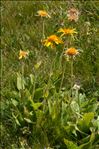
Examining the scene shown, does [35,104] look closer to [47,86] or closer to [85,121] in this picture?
[47,86]

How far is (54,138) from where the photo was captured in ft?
9.66

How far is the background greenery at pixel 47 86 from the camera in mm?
2912

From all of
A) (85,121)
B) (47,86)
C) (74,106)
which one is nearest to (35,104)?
(47,86)

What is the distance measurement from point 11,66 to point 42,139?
39.7 inches

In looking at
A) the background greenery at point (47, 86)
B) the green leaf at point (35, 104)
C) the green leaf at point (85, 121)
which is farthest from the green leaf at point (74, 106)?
the green leaf at point (35, 104)

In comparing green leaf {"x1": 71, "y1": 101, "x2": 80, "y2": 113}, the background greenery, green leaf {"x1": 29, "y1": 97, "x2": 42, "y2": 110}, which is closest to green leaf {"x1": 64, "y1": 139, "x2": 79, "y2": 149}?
the background greenery

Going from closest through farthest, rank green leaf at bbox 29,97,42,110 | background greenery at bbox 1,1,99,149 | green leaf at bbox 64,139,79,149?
green leaf at bbox 64,139,79,149, background greenery at bbox 1,1,99,149, green leaf at bbox 29,97,42,110

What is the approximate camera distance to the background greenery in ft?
9.55

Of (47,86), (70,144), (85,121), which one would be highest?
(47,86)

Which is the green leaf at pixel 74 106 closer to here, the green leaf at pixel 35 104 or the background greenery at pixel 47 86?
the background greenery at pixel 47 86

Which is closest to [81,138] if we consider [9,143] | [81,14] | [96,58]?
[9,143]

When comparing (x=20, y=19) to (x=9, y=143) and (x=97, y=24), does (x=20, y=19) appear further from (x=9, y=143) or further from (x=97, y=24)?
(x=9, y=143)

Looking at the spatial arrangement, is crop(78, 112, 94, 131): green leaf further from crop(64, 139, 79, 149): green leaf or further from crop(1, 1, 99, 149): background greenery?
crop(64, 139, 79, 149): green leaf

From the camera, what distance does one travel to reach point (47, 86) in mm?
3066
